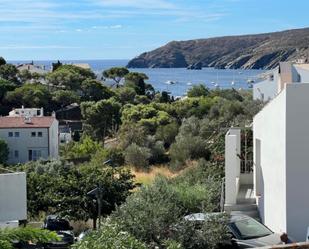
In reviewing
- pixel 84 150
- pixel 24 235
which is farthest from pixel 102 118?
pixel 24 235

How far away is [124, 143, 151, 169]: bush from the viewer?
48.7 metres

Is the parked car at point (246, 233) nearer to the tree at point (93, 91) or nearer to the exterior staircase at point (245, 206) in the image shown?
the exterior staircase at point (245, 206)

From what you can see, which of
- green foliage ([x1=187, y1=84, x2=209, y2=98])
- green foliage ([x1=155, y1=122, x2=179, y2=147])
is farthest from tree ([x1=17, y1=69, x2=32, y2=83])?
green foliage ([x1=155, y1=122, x2=179, y2=147])

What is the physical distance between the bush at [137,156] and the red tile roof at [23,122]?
10.5 m

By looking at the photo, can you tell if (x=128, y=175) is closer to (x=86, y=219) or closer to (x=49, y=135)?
(x=86, y=219)

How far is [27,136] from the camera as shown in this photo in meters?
57.1

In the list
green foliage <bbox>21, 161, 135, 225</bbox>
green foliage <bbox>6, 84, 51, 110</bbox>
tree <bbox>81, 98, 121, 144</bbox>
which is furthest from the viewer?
green foliage <bbox>6, 84, 51, 110</bbox>

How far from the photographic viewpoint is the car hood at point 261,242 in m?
11.6

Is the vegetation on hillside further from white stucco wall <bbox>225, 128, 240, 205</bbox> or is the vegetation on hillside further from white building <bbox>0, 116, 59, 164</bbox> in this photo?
white building <bbox>0, 116, 59, 164</bbox>

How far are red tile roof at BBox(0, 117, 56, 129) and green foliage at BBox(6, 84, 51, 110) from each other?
17.2m

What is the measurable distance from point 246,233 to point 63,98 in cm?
6733

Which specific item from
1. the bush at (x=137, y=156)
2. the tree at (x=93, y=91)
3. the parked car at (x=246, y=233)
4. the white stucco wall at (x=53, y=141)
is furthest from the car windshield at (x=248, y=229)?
the tree at (x=93, y=91)

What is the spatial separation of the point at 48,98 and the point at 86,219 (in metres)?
52.9

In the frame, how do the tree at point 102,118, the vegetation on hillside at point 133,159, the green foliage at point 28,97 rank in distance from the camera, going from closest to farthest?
the vegetation on hillside at point 133,159 → the tree at point 102,118 → the green foliage at point 28,97
